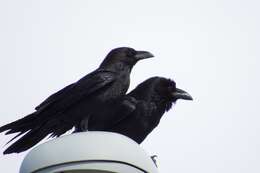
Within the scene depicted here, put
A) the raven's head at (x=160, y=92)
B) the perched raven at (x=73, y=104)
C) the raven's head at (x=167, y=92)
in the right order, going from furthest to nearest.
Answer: the raven's head at (x=167, y=92)
the raven's head at (x=160, y=92)
the perched raven at (x=73, y=104)

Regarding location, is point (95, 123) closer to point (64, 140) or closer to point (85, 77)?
point (85, 77)

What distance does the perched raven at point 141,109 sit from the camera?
7.45 meters

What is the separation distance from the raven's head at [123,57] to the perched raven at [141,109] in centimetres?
46

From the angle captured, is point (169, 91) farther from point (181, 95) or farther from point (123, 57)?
point (123, 57)

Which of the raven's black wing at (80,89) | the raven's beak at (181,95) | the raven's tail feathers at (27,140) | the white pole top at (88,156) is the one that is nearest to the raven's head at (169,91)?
the raven's beak at (181,95)

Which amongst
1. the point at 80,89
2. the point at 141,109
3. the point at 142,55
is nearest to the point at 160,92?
the point at 141,109

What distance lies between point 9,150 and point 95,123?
1.63 m

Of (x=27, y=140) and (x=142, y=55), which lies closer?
(x=27, y=140)

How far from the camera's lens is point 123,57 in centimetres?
730

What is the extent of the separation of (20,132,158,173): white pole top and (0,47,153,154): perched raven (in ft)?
8.66

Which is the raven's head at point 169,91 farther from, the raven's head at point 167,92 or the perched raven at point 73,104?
the perched raven at point 73,104

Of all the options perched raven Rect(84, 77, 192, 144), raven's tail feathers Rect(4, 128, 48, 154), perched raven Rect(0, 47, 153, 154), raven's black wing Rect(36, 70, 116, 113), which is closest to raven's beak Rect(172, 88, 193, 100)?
perched raven Rect(84, 77, 192, 144)

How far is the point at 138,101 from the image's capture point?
26.1 ft

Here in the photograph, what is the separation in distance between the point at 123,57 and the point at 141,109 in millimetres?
897
